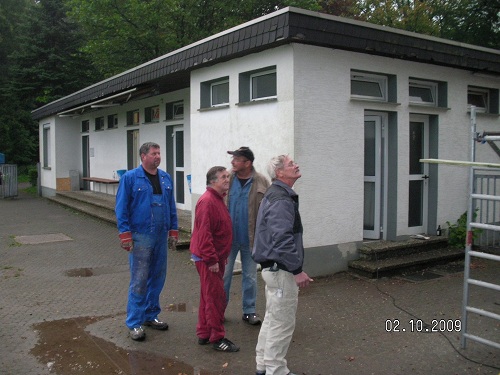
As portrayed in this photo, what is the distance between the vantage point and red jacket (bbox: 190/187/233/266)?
4621 mm

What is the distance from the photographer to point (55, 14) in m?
31.4

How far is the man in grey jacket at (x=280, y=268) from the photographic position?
3785mm

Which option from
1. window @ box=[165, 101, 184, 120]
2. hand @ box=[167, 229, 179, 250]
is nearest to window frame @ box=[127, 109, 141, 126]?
window @ box=[165, 101, 184, 120]

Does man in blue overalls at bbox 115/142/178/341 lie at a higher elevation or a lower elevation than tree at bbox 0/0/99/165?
lower

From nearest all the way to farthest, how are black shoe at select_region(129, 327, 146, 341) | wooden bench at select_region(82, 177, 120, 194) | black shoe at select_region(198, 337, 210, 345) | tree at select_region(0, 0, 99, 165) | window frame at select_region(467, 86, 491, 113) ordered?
black shoe at select_region(198, 337, 210, 345), black shoe at select_region(129, 327, 146, 341), window frame at select_region(467, 86, 491, 113), wooden bench at select_region(82, 177, 120, 194), tree at select_region(0, 0, 99, 165)

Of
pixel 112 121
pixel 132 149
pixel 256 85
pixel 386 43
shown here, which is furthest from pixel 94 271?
pixel 112 121

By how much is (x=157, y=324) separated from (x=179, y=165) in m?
7.77

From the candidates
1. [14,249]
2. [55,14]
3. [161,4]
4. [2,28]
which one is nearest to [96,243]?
[14,249]

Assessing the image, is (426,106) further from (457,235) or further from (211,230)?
(211,230)

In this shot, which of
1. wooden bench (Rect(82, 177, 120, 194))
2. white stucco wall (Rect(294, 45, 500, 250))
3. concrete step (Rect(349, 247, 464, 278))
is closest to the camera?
white stucco wall (Rect(294, 45, 500, 250))

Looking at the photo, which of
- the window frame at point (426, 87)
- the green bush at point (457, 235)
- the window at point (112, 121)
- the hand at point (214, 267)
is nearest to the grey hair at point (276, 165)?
the hand at point (214, 267)

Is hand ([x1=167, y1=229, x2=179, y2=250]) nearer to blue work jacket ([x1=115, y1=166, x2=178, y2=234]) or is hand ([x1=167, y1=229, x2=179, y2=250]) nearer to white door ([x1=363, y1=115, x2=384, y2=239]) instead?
blue work jacket ([x1=115, y1=166, x2=178, y2=234])

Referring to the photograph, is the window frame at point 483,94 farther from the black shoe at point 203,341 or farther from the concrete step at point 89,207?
the concrete step at point 89,207

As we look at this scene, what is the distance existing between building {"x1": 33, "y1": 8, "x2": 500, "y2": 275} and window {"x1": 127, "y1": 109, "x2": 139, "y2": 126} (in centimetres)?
449
